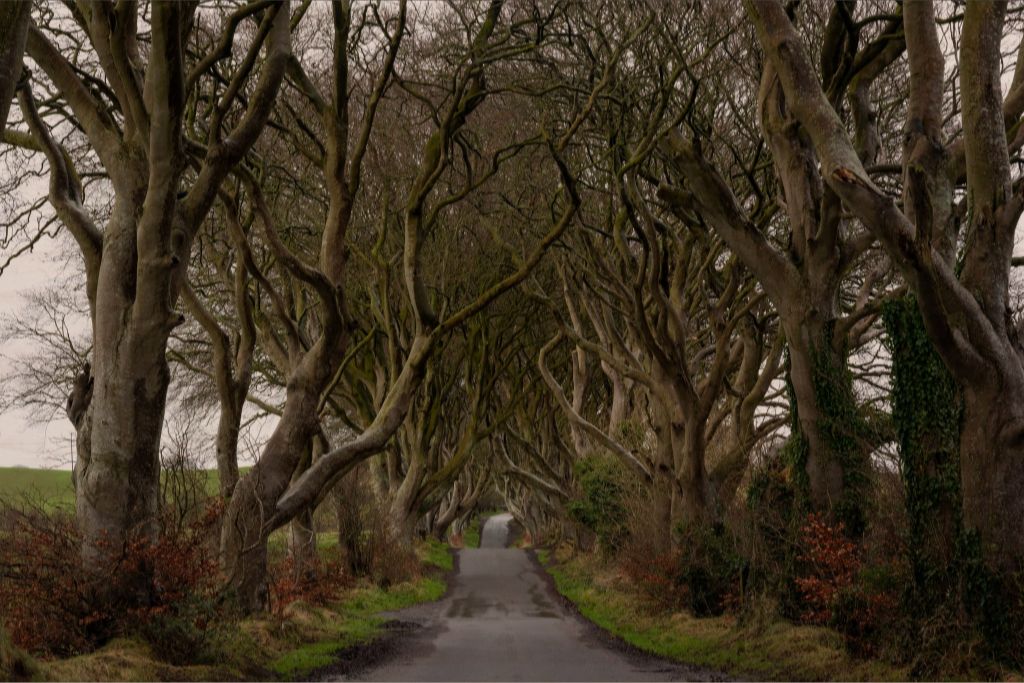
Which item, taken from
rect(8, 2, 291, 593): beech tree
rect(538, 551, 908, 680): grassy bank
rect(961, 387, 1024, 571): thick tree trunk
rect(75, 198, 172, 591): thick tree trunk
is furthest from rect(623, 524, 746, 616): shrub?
rect(8, 2, 291, 593): beech tree

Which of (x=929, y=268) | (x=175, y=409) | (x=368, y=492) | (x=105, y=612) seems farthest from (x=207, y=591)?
(x=175, y=409)

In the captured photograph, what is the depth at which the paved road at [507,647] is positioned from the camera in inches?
495

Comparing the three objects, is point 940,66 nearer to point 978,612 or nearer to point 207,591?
point 978,612

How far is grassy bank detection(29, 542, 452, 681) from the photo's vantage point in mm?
9859

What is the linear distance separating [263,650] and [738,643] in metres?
6.60

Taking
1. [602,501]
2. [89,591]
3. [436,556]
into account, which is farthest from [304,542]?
[436,556]

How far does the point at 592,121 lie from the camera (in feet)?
63.2

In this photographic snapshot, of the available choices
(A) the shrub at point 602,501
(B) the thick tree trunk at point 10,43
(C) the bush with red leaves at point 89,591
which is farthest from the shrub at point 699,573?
(B) the thick tree trunk at point 10,43

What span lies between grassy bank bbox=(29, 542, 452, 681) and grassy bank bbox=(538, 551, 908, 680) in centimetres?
465

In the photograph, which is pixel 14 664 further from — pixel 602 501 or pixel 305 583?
pixel 602 501

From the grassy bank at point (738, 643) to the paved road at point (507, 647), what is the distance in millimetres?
582

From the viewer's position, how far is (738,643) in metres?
14.7

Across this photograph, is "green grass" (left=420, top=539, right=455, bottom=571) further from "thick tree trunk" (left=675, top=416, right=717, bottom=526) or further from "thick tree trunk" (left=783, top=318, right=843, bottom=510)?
"thick tree trunk" (left=783, top=318, right=843, bottom=510)

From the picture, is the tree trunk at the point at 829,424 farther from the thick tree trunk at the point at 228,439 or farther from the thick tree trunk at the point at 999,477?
the thick tree trunk at the point at 228,439
